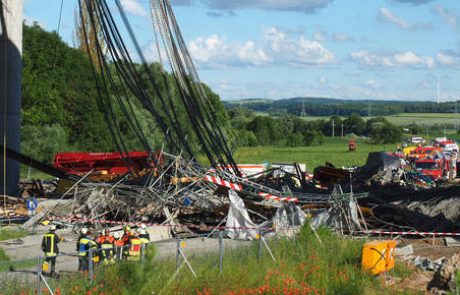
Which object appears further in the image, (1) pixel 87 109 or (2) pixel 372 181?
(1) pixel 87 109

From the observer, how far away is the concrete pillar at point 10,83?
33.3 meters

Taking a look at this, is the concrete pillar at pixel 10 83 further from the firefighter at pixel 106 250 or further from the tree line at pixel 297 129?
the tree line at pixel 297 129

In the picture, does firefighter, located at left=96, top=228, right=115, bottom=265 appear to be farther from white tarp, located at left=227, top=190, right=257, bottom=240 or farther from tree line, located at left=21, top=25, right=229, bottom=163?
tree line, located at left=21, top=25, right=229, bottom=163

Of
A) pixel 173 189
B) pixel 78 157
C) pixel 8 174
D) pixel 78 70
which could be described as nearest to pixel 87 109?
pixel 78 70

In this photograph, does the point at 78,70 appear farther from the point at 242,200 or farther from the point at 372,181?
the point at 242,200

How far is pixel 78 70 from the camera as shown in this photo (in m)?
74.5

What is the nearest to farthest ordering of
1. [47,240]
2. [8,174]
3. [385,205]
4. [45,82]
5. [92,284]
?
[92,284] < [47,240] < [385,205] < [8,174] < [45,82]

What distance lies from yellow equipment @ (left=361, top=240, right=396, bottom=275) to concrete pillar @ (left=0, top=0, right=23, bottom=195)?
1850 centimetres

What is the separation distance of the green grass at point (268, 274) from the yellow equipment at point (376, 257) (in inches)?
10.1

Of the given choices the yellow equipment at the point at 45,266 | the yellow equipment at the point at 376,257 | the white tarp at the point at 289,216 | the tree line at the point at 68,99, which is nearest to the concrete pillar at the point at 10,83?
the white tarp at the point at 289,216

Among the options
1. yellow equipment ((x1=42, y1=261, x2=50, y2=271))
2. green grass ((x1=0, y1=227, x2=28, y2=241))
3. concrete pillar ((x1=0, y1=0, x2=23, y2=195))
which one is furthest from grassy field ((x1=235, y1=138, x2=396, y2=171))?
yellow equipment ((x1=42, y1=261, x2=50, y2=271))

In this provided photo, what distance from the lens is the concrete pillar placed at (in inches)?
1313

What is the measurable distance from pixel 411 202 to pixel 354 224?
3.70 m

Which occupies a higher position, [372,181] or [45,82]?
[45,82]
